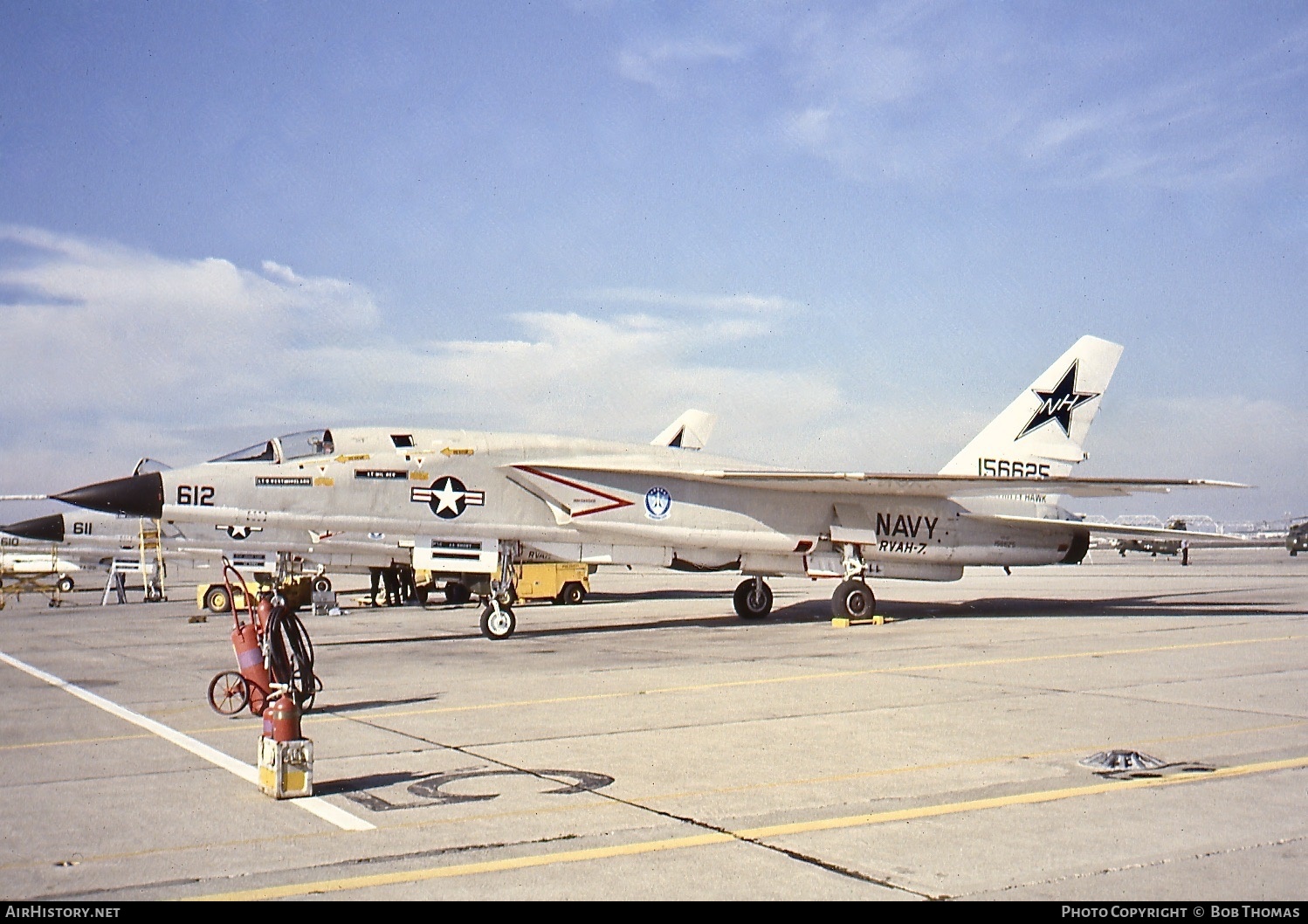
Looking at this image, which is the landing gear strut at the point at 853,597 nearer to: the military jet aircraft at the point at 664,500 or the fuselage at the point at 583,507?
the military jet aircraft at the point at 664,500

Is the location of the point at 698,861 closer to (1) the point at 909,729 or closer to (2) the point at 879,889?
(2) the point at 879,889

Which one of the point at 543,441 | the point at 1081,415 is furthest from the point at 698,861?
the point at 1081,415

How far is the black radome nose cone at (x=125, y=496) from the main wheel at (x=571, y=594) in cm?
1425

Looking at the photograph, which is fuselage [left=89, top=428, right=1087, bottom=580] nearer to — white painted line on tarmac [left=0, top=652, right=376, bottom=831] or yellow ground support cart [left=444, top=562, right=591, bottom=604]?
white painted line on tarmac [left=0, top=652, right=376, bottom=831]

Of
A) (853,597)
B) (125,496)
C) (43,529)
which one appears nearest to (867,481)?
(853,597)

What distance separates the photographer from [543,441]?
17500 mm

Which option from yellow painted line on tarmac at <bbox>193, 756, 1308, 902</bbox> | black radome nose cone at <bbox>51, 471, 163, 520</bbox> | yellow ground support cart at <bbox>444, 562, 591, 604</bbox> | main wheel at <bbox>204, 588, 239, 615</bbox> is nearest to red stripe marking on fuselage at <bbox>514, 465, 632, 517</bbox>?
black radome nose cone at <bbox>51, 471, 163, 520</bbox>

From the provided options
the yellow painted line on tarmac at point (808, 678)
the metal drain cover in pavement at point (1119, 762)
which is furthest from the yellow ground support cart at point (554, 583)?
the metal drain cover in pavement at point (1119, 762)

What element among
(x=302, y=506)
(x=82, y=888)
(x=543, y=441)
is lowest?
(x=82, y=888)

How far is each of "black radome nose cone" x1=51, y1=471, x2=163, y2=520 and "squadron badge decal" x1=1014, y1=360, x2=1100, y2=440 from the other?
14.9 metres

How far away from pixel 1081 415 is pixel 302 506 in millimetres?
14129

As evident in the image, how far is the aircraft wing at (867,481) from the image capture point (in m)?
17.3

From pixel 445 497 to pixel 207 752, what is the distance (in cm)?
872

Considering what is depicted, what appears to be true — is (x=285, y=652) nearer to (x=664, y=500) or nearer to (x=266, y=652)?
(x=266, y=652)
